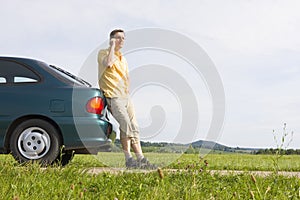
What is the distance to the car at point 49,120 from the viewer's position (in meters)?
6.12

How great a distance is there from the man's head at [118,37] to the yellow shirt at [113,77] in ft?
0.40

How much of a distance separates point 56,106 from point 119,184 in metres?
2.14

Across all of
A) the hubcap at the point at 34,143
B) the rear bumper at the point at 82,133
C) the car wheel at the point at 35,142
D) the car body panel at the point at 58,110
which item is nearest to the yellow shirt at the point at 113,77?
the car body panel at the point at 58,110

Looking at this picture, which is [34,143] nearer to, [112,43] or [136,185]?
[112,43]

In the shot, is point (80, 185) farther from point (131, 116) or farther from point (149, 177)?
point (131, 116)

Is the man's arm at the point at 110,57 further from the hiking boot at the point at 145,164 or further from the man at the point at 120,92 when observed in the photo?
the hiking boot at the point at 145,164

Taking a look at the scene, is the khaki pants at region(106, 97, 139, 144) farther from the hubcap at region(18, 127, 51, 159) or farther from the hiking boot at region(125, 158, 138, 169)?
the hubcap at region(18, 127, 51, 159)

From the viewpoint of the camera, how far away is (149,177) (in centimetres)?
468

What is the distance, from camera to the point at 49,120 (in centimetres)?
623

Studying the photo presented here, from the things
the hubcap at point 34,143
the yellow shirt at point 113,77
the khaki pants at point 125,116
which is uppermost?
the yellow shirt at point 113,77

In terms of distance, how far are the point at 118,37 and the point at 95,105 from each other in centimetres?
113

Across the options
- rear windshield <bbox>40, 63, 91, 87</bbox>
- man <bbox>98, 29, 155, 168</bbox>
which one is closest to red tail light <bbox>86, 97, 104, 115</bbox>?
man <bbox>98, 29, 155, 168</bbox>

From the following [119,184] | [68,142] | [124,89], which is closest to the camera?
[119,184]

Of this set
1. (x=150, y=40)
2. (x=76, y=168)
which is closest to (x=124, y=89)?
(x=150, y=40)
